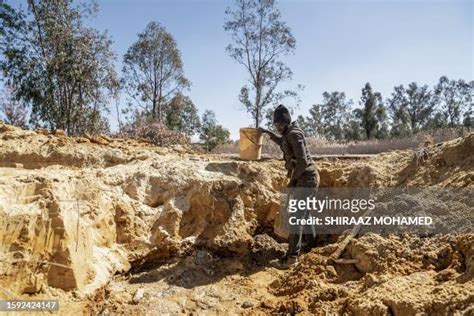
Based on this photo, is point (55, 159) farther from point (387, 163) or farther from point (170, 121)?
point (170, 121)

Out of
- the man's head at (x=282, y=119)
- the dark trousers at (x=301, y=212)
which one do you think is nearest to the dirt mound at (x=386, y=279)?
the dark trousers at (x=301, y=212)

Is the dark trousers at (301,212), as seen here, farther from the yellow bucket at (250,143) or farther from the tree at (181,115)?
the tree at (181,115)

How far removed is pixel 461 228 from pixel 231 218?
2.50 metres

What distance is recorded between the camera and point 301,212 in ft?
14.8

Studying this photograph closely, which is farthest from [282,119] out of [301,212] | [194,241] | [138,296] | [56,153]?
[56,153]

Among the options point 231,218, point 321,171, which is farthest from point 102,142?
point 321,171

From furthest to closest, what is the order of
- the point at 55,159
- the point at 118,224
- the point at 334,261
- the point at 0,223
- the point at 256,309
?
the point at 55,159 < the point at 118,224 < the point at 334,261 < the point at 256,309 < the point at 0,223

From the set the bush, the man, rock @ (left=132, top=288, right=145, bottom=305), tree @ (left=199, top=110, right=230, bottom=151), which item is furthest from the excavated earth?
tree @ (left=199, top=110, right=230, bottom=151)

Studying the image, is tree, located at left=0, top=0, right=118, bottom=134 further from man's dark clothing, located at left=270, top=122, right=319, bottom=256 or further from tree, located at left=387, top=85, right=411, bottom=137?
tree, located at left=387, top=85, right=411, bottom=137

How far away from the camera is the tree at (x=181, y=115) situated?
21.7 m

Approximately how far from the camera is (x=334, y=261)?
4.09 metres

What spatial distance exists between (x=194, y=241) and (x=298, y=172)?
1483 millimetres

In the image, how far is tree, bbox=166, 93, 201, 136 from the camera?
21672 mm

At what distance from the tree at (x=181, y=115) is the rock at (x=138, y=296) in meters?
17.2
